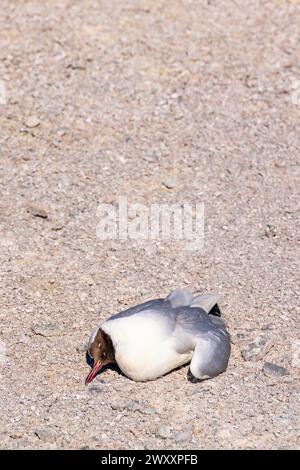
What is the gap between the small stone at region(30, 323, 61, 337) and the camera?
19.4 ft

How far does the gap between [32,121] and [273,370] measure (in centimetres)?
298

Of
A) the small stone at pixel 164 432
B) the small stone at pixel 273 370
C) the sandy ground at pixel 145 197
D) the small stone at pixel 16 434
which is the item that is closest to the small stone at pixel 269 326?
the sandy ground at pixel 145 197

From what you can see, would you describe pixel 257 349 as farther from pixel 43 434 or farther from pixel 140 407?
pixel 43 434

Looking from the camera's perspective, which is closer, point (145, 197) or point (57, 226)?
point (57, 226)

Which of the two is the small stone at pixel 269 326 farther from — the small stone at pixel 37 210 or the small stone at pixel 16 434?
the small stone at pixel 37 210

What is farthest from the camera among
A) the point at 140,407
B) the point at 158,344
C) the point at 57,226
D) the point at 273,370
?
the point at 57,226

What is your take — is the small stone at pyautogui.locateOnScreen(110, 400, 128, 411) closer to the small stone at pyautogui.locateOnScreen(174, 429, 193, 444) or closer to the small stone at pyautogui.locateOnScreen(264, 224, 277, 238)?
the small stone at pyautogui.locateOnScreen(174, 429, 193, 444)

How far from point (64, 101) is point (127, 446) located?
3386 mm

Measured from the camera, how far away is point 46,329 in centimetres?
592

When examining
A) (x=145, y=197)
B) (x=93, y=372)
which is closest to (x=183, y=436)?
(x=93, y=372)

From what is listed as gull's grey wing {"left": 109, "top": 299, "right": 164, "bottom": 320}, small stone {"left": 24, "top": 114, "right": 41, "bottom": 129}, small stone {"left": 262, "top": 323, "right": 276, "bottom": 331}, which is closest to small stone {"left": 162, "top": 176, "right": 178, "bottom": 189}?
small stone {"left": 24, "top": 114, "right": 41, "bottom": 129}

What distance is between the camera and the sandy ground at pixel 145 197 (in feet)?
17.6

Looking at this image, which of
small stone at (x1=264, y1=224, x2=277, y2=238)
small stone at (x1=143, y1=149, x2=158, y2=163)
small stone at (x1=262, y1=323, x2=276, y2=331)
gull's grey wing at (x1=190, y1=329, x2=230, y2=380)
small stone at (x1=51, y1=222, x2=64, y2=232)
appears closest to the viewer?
gull's grey wing at (x1=190, y1=329, x2=230, y2=380)

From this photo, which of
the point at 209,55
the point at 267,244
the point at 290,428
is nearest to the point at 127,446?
the point at 290,428
